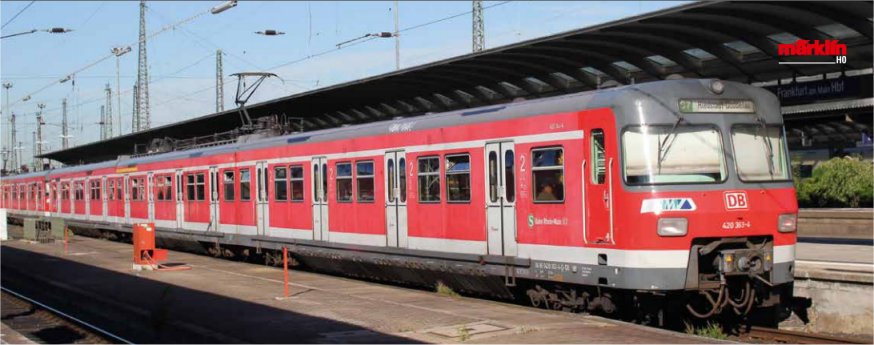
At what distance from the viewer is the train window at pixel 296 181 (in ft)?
61.0

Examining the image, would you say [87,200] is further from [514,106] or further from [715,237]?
[715,237]

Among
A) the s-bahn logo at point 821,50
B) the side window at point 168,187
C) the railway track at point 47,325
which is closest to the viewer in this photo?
the railway track at point 47,325

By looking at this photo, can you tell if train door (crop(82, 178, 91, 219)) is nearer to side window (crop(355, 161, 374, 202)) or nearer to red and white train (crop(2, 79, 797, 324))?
red and white train (crop(2, 79, 797, 324))

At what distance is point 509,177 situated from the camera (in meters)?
12.7

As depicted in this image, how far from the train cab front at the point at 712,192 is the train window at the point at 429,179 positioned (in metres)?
4.17

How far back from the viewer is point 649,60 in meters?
19.5

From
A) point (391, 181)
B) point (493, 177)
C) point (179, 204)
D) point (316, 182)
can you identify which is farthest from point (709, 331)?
point (179, 204)

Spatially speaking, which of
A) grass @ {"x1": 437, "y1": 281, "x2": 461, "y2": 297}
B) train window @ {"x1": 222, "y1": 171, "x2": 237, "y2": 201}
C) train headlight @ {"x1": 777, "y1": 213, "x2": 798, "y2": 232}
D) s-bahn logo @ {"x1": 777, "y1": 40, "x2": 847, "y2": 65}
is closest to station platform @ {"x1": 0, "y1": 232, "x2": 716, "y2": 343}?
grass @ {"x1": 437, "y1": 281, "x2": 461, "y2": 297}

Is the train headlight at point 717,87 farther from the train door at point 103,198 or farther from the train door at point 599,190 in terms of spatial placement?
the train door at point 103,198

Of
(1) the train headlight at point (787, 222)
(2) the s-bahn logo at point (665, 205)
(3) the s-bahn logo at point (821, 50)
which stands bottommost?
(1) the train headlight at point (787, 222)

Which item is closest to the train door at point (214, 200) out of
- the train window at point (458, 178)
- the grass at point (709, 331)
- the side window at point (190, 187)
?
the side window at point (190, 187)

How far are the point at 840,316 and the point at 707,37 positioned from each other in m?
6.39

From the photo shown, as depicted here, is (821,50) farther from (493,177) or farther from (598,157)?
(598,157)

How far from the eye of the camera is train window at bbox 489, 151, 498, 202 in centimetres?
1291
